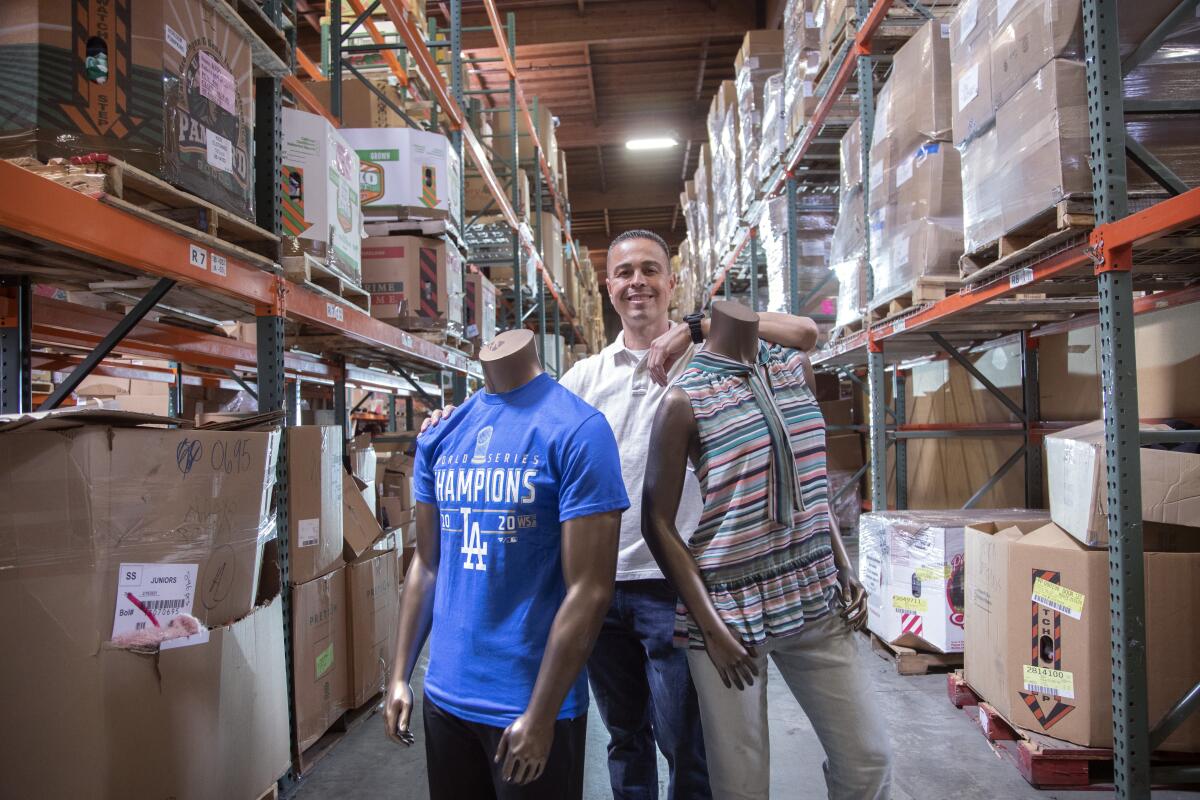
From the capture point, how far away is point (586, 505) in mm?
1278

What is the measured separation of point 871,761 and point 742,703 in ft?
1.00

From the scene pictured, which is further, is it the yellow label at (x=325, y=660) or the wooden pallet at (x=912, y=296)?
the wooden pallet at (x=912, y=296)

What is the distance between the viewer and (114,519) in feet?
6.03

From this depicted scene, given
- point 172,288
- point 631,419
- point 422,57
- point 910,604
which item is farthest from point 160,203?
point 910,604

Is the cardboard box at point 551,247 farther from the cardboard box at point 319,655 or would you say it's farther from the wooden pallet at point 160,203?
the wooden pallet at point 160,203

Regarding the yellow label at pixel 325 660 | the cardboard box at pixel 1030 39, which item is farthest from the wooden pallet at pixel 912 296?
the yellow label at pixel 325 660

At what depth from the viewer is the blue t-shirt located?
1.29 metres

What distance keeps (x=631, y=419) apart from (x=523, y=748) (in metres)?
1.06

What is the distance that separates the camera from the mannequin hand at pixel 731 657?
1.51m

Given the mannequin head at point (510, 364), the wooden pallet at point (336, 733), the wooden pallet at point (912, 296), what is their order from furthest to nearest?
1. the wooden pallet at point (912, 296)
2. the wooden pallet at point (336, 733)
3. the mannequin head at point (510, 364)

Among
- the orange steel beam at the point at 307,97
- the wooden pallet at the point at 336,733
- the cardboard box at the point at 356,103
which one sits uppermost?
the cardboard box at the point at 356,103

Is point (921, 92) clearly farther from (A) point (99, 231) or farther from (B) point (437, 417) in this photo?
(A) point (99, 231)

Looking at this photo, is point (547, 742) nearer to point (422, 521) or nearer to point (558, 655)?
point (558, 655)

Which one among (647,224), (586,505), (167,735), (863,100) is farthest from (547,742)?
(647,224)
